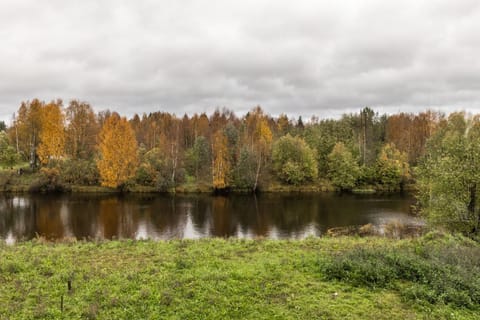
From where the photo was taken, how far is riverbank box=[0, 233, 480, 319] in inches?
331

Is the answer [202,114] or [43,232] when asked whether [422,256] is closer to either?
[43,232]

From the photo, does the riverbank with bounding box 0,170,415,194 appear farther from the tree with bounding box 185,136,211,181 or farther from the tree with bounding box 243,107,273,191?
the tree with bounding box 243,107,273,191

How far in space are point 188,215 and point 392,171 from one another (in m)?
37.0

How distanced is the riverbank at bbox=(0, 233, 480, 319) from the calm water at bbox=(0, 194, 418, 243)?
375 inches

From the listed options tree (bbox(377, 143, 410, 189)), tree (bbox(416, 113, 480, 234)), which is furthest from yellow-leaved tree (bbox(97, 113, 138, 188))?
tree (bbox(416, 113, 480, 234))

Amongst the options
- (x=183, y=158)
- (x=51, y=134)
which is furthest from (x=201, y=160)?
(x=51, y=134)

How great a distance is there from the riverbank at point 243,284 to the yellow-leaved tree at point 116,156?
36391 mm

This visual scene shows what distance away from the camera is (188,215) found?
3431cm

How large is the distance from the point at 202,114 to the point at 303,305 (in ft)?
266

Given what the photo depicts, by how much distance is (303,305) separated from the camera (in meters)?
8.73

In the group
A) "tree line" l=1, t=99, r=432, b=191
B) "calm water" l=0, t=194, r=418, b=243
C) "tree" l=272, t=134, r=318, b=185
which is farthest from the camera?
"tree" l=272, t=134, r=318, b=185

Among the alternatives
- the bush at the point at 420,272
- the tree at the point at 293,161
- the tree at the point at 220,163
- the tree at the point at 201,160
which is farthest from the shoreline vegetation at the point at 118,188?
the bush at the point at 420,272

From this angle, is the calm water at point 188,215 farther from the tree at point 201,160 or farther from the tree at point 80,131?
the tree at point 80,131

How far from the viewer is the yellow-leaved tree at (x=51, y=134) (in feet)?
173
